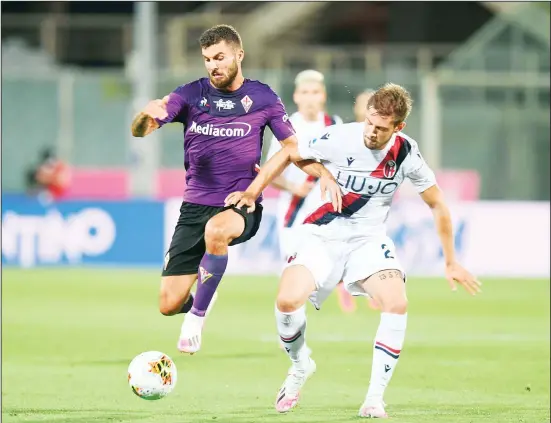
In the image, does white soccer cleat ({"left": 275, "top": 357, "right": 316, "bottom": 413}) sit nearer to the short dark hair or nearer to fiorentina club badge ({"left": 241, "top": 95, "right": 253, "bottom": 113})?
fiorentina club badge ({"left": 241, "top": 95, "right": 253, "bottom": 113})

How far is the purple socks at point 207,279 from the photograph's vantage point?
29.4ft

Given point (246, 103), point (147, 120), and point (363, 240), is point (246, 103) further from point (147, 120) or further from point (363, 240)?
point (363, 240)

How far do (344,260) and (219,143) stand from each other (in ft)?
4.01

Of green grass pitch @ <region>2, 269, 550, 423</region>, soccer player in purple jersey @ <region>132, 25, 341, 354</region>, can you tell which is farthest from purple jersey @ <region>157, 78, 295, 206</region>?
green grass pitch @ <region>2, 269, 550, 423</region>

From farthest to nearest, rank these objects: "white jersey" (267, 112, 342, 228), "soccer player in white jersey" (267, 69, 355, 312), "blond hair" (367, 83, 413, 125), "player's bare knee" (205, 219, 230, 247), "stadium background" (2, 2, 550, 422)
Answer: "white jersey" (267, 112, 342, 228), "soccer player in white jersey" (267, 69, 355, 312), "stadium background" (2, 2, 550, 422), "player's bare knee" (205, 219, 230, 247), "blond hair" (367, 83, 413, 125)

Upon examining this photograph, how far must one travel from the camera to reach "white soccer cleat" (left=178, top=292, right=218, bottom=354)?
28.8 ft

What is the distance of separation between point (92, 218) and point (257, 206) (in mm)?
12163

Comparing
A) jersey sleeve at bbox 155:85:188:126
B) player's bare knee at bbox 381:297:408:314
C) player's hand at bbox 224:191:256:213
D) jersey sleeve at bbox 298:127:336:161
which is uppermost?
jersey sleeve at bbox 155:85:188:126

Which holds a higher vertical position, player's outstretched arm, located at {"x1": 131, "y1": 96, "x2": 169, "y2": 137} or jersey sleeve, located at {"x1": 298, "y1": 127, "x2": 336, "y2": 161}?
player's outstretched arm, located at {"x1": 131, "y1": 96, "x2": 169, "y2": 137}

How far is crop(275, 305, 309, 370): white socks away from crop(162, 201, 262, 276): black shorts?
81cm

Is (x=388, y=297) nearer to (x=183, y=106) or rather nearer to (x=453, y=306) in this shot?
(x=183, y=106)

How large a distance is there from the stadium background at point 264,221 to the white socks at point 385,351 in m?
0.27

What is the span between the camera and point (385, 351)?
27.0ft

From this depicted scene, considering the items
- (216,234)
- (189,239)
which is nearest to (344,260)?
(216,234)
